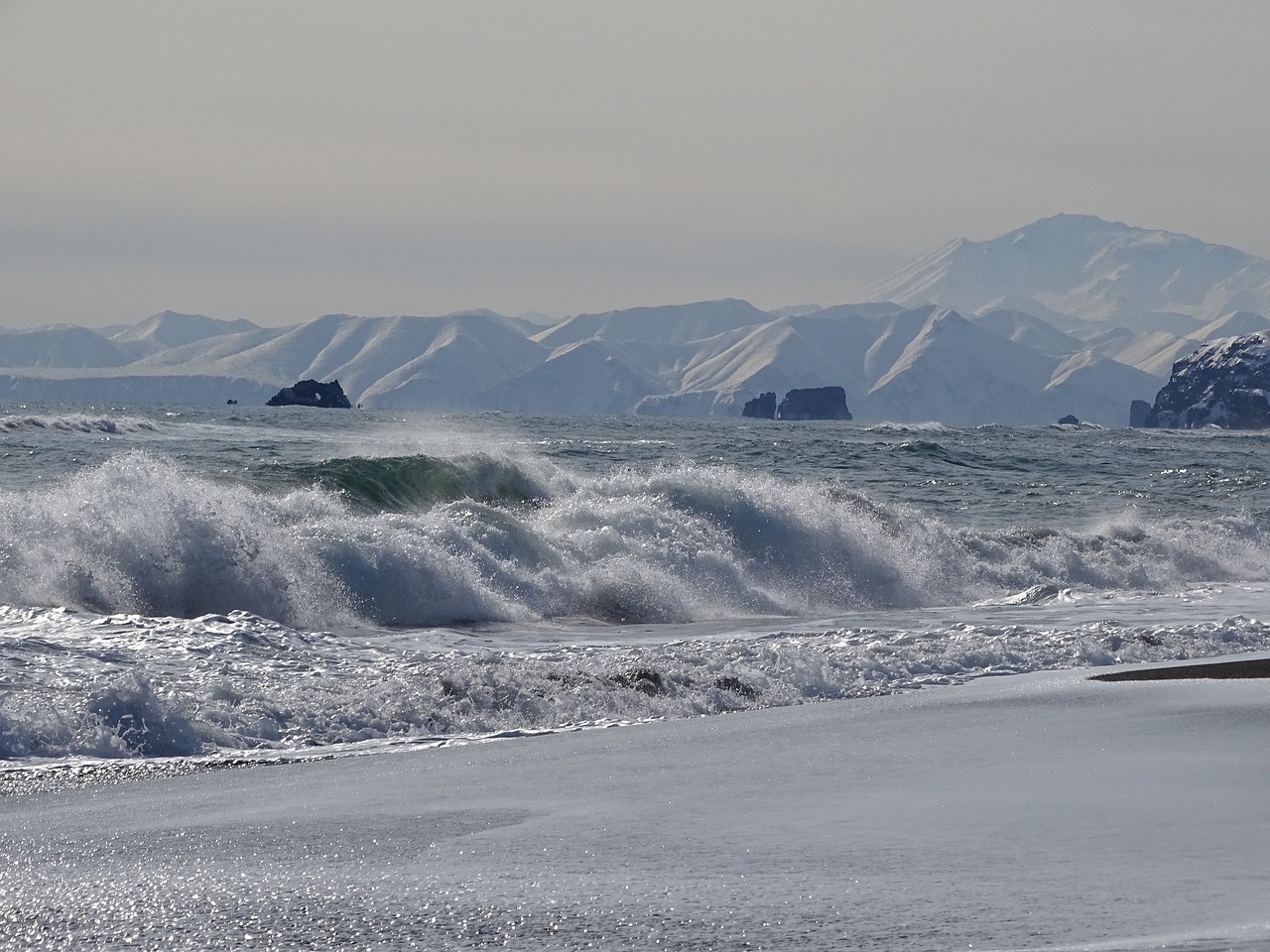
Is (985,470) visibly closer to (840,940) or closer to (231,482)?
(231,482)

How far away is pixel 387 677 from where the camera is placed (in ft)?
37.9

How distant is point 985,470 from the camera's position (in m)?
49.7

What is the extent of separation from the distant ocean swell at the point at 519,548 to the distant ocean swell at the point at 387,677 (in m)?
2.70

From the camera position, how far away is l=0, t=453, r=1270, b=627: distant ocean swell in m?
16.6

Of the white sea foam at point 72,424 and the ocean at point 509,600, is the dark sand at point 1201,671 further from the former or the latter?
the white sea foam at point 72,424

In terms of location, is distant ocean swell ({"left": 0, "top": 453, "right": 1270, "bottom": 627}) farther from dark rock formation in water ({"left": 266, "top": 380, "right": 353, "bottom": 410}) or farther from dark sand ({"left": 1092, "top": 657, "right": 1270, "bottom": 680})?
dark rock formation in water ({"left": 266, "top": 380, "right": 353, "bottom": 410})

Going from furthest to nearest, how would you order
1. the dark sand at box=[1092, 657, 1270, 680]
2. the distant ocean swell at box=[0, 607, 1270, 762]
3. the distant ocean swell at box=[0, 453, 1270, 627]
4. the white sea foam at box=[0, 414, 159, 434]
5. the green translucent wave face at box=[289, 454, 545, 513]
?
the white sea foam at box=[0, 414, 159, 434], the green translucent wave face at box=[289, 454, 545, 513], the distant ocean swell at box=[0, 453, 1270, 627], the dark sand at box=[1092, 657, 1270, 680], the distant ocean swell at box=[0, 607, 1270, 762]

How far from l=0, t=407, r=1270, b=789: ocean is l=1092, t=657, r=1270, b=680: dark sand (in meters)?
0.90

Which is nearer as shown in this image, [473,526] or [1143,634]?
[1143,634]

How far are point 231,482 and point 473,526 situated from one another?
6011 millimetres

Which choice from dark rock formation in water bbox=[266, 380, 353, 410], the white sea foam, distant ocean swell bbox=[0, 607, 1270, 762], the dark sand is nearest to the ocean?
distant ocean swell bbox=[0, 607, 1270, 762]

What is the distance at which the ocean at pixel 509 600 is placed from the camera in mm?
10258

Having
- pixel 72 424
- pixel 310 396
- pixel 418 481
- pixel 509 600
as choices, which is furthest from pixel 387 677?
pixel 310 396

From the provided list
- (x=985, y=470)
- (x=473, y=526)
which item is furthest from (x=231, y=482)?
(x=985, y=470)
